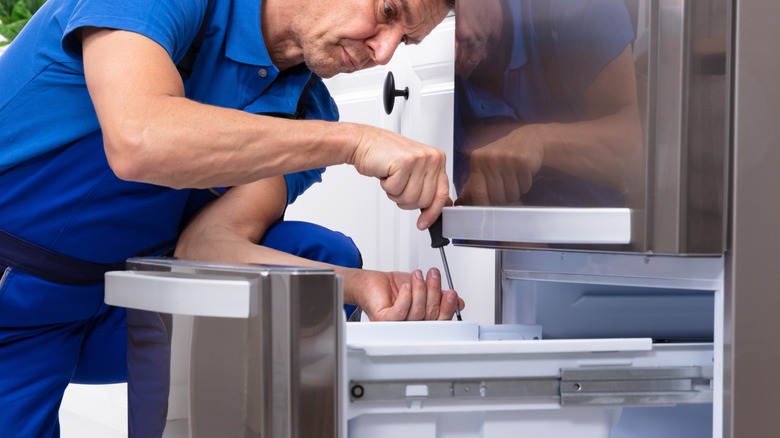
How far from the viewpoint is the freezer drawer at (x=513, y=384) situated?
69 cm

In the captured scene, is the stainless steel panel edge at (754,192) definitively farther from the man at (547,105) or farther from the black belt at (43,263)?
the black belt at (43,263)

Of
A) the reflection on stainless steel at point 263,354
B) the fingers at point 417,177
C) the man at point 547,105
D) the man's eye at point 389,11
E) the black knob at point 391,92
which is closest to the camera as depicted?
the reflection on stainless steel at point 263,354

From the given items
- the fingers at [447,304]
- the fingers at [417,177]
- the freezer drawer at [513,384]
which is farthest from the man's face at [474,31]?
the freezer drawer at [513,384]

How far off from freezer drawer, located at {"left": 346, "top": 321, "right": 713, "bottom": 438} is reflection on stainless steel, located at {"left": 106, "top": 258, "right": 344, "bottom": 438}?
0.05 metres

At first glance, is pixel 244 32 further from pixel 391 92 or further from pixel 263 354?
pixel 263 354

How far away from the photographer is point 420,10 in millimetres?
1278

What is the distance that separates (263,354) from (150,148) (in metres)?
0.38

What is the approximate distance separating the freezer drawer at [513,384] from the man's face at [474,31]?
406 millimetres

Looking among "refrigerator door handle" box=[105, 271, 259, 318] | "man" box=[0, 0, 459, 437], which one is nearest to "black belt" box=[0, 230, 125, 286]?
"man" box=[0, 0, 459, 437]

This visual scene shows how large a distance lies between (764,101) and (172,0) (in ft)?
2.30

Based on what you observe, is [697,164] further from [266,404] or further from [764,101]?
Answer: [266,404]

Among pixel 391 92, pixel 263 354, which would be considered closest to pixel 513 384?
pixel 263 354

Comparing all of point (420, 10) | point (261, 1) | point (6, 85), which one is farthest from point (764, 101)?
point (6, 85)

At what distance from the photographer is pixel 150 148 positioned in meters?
0.93
